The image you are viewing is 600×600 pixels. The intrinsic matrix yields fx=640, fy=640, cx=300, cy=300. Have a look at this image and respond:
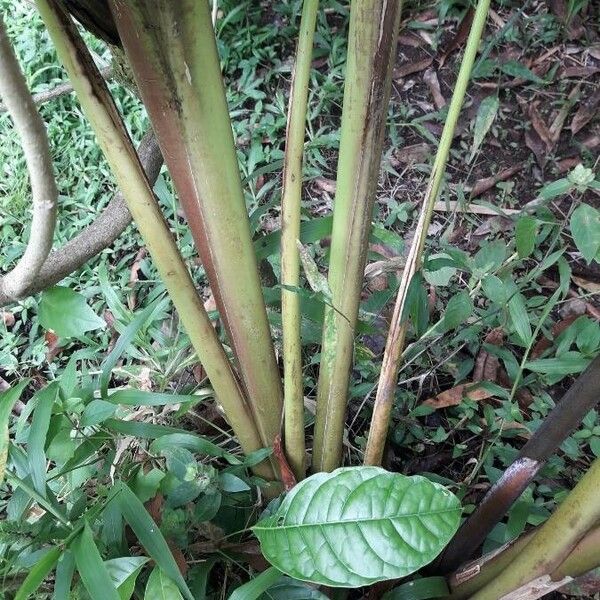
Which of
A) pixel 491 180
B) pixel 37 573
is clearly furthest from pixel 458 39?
pixel 37 573

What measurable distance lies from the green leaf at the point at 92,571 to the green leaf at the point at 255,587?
140 millimetres

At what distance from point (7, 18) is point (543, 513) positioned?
6.43 feet

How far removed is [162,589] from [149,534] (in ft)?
0.21

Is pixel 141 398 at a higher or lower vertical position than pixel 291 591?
higher

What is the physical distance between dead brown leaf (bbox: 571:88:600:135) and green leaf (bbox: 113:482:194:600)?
4.60 feet

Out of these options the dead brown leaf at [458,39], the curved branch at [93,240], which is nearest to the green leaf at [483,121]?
the dead brown leaf at [458,39]

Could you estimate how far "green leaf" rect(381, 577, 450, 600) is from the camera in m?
0.85

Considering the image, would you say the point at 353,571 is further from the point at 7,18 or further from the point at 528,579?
the point at 7,18

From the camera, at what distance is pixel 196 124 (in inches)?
23.5

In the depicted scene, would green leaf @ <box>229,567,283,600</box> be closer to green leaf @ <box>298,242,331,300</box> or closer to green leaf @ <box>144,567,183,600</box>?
green leaf @ <box>144,567,183,600</box>

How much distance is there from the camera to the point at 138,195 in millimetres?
665

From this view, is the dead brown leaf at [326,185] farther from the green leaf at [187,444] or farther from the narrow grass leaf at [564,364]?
the green leaf at [187,444]

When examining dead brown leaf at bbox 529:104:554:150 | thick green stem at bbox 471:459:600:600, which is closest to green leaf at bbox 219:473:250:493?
Result: thick green stem at bbox 471:459:600:600

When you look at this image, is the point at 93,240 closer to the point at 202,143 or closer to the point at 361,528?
the point at 202,143
